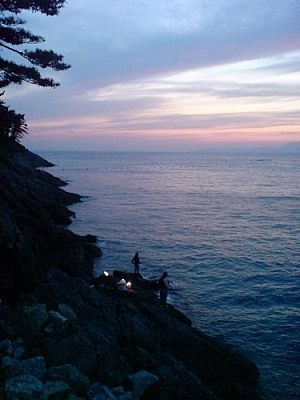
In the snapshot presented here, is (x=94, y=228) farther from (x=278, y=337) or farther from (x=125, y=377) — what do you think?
(x=125, y=377)

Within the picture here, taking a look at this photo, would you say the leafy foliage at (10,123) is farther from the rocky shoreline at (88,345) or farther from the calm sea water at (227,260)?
the calm sea water at (227,260)

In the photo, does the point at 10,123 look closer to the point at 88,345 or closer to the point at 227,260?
the point at 88,345

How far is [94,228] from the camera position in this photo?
45969mm

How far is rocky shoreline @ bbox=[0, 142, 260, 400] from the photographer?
8.86 metres

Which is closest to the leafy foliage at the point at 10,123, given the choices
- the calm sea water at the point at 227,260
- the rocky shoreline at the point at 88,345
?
the rocky shoreline at the point at 88,345

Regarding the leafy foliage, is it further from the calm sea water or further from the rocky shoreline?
the calm sea water

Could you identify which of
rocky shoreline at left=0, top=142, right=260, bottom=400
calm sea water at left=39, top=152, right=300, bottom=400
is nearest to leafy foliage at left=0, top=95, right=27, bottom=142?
rocky shoreline at left=0, top=142, right=260, bottom=400

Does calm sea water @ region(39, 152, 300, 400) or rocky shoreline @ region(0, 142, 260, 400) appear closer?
rocky shoreline @ region(0, 142, 260, 400)

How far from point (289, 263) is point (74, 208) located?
36.6 m

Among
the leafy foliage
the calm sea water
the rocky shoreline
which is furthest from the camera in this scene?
the calm sea water

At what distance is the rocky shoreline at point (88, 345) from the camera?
29.1 feet

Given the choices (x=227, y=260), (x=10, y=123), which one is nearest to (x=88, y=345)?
(x=10, y=123)

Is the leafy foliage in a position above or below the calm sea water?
above

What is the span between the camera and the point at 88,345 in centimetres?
1039
